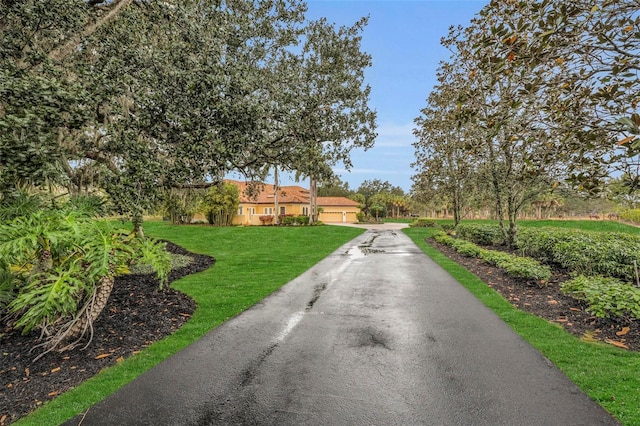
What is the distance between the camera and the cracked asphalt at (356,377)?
311cm

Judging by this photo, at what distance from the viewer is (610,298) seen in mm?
5676

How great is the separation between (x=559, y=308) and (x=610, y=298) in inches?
41.0

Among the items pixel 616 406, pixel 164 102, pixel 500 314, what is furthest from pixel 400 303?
pixel 164 102

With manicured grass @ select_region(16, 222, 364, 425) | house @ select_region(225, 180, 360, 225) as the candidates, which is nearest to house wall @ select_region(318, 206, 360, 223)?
house @ select_region(225, 180, 360, 225)

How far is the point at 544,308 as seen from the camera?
6676 mm

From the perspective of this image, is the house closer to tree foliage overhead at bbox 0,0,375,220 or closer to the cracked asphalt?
tree foliage overhead at bbox 0,0,375,220

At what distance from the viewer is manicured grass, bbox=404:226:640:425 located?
10.7ft

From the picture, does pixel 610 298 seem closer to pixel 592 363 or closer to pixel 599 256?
pixel 592 363

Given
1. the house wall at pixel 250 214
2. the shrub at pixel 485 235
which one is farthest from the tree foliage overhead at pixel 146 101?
the house wall at pixel 250 214

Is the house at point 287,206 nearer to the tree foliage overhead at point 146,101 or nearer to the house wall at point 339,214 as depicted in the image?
the house wall at point 339,214

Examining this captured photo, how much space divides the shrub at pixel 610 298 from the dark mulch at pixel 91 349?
7.40m

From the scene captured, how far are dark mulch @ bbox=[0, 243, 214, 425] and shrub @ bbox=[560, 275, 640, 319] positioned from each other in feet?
24.3

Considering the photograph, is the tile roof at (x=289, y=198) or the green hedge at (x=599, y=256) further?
the tile roof at (x=289, y=198)

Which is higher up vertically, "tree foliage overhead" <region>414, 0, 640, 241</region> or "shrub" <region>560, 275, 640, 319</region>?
"tree foliage overhead" <region>414, 0, 640, 241</region>
